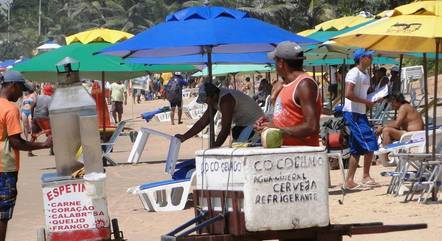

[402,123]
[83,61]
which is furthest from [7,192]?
[83,61]

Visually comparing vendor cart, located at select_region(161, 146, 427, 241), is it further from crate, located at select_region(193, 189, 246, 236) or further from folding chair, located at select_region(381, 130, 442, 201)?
folding chair, located at select_region(381, 130, 442, 201)

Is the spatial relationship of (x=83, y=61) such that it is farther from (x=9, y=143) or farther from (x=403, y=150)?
(x=9, y=143)

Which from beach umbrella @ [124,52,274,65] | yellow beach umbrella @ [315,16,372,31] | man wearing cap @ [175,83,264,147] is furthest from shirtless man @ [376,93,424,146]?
yellow beach umbrella @ [315,16,372,31]

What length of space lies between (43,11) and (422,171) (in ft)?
404

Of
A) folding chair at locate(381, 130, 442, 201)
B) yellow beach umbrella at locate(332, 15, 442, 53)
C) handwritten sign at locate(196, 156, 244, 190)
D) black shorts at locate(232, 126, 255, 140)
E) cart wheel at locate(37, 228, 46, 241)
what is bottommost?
folding chair at locate(381, 130, 442, 201)

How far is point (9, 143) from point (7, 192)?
371 millimetres

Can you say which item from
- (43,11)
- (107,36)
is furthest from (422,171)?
(43,11)

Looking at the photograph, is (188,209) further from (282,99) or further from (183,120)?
(183,120)

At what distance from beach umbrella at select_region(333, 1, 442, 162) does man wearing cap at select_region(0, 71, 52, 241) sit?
390 cm

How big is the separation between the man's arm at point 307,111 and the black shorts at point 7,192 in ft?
8.31

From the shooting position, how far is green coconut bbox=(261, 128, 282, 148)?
5910mm

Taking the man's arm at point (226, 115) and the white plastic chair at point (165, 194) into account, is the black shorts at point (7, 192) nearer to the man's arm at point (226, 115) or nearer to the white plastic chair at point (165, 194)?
the man's arm at point (226, 115)

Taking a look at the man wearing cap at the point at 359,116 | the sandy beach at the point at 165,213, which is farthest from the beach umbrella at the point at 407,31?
the sandy beach at the point at 165,213

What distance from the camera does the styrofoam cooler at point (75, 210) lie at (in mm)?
6949
